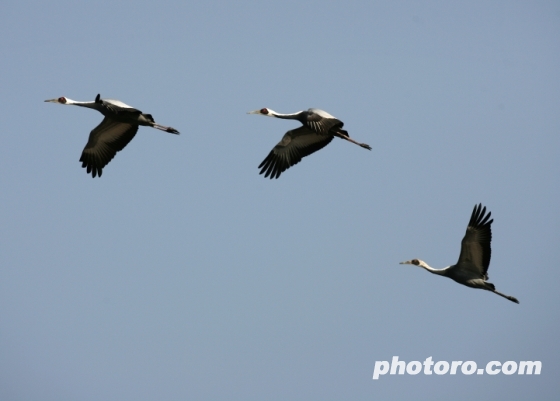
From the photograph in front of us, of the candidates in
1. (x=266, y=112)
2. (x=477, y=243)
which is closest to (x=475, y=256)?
(x=477, y=243)

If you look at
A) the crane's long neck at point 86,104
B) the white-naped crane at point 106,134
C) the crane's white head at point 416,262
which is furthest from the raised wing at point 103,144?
the crane's white head at point 416,262

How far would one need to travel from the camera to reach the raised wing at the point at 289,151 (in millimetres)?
24281

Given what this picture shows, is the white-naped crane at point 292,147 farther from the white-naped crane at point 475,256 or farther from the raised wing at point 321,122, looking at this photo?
the white-naped crane at point 475,256

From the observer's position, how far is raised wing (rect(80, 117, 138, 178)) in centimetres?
2392

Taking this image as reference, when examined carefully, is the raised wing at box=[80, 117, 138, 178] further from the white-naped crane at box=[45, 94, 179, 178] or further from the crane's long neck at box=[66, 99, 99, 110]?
the crane's long neck at box=[66, 99, 99, 110]

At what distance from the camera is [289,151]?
80.1 ft

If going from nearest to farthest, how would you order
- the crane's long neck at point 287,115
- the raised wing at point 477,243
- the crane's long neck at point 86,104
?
1. the raised wing at point 477,243
2. the crane's long neck at point 86,104
3. the crane's long neck at point 287,115

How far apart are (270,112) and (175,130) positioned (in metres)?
2.40

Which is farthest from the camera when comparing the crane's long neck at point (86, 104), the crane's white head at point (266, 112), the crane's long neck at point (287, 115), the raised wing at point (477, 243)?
the crane's white head at point (266, 112)

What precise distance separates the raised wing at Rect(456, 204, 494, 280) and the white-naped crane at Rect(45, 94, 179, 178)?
22.2 feet

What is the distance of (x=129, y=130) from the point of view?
23953mm

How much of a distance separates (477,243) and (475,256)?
0.29 m

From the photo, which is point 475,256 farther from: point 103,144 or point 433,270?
point 103,144

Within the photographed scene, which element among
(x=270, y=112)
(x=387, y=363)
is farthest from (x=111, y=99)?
(x=387, y=363)
